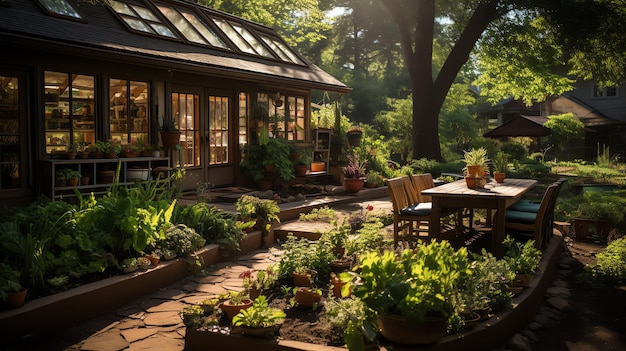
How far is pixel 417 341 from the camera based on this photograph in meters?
3.62

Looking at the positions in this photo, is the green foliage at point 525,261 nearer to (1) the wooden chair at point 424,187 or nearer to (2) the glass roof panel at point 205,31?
(1) the wooden chair at point 424,187

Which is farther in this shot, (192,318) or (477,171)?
(477,171)

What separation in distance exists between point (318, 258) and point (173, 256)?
164 cm

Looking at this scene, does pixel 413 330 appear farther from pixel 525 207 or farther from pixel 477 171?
pixel 525 207

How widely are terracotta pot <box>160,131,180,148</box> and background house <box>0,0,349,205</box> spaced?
203 mm

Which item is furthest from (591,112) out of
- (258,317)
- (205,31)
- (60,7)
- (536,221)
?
(258,317)

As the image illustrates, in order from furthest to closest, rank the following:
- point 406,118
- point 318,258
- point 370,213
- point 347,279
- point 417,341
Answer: point 406,118 < point 370,213 < point 318,258 < point 347,279 < point 417,341

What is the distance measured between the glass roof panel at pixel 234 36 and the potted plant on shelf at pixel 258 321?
32.7 ft

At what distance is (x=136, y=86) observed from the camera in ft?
32.8

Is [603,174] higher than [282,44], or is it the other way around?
[282,44]

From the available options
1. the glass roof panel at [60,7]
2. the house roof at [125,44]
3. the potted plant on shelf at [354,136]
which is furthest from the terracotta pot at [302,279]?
the potted plant on shelf at [354,136]

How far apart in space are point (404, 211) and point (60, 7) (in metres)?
6.81

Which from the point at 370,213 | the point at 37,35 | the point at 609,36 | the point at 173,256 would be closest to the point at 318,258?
the point at 173,256

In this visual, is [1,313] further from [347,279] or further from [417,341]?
[417,341]
